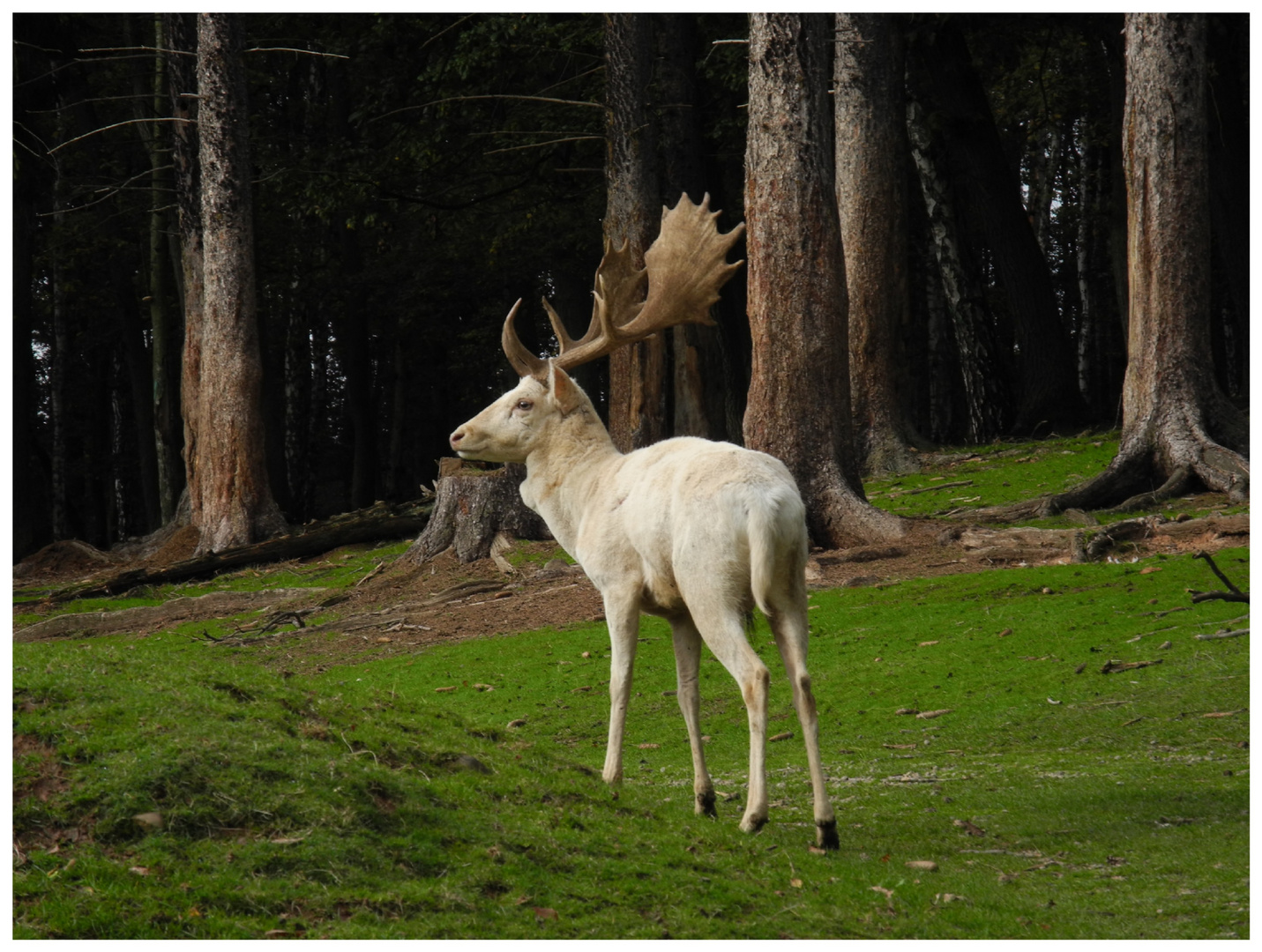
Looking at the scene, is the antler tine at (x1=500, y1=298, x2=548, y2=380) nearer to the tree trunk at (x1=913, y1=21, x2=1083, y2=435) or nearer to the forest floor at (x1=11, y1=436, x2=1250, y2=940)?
the forest floor at (x1=11, y1=436, x2=1250, y2=940)

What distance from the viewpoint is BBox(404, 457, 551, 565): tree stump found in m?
17.3

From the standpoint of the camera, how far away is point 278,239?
31375 millimetres

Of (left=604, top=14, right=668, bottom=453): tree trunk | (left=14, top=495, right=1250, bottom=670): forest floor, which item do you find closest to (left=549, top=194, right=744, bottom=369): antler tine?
(left=14, top=495, right=1250, bottom=670): forest floor

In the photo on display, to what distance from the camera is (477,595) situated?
15.9 m

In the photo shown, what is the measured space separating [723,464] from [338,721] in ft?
8.35

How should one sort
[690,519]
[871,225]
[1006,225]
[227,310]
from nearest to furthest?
[690,519], [871,225], [227,310], [1006,225]

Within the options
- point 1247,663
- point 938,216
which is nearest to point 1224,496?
point 1247,663

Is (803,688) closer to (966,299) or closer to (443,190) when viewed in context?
(966,299)

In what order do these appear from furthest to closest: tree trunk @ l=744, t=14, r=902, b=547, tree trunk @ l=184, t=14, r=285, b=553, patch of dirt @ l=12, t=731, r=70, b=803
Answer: tree trunk @ l=184, t=14, r=285, b=553 < tree trunk @ l=744, t=14, r=902, b=547 < patch of dirt @ l=12, t=731, r=70, b=803

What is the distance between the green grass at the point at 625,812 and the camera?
5047 mm

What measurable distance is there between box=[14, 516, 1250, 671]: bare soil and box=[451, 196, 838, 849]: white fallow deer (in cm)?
576

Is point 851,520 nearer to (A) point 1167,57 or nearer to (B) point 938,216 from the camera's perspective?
(A) point 1167,57

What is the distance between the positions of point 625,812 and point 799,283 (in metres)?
9.79

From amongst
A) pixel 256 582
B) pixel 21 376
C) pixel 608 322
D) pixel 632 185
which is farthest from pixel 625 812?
pixel 21 376
